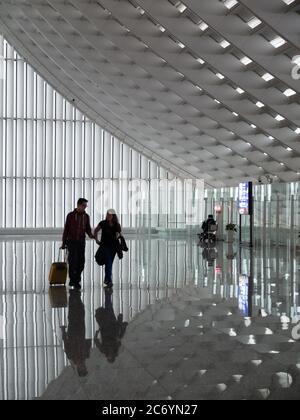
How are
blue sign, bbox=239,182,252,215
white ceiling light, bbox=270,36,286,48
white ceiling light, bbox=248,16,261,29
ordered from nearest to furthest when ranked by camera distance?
1. white ceiling light, bbox=248,16,261,29
2. white ceiling light, bbox=270,36,286,48
3. blue sign, bbox=239,182,252,215

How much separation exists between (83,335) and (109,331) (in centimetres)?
42

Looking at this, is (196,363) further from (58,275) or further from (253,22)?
(253,22)

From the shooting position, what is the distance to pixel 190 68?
70.1ft

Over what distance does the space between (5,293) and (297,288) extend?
5130mm

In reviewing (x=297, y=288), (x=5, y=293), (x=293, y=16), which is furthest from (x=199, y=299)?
(x=293, y=16)

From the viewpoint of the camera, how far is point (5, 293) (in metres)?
12.3

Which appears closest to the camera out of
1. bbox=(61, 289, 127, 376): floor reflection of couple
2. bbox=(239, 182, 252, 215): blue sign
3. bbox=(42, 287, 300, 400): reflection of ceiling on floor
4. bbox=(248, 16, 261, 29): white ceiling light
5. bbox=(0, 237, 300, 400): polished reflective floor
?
bbox=(42, 287, 300, 400): reflection of ceiling on floor

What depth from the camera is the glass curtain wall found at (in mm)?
43188

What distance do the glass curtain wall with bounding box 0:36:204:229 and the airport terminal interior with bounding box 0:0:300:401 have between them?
8 cm

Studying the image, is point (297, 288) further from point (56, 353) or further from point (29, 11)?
point (29, 11)

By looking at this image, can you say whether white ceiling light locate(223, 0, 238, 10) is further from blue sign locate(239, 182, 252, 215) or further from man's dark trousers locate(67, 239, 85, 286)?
blue sign locate(239, 182, 252, 215)

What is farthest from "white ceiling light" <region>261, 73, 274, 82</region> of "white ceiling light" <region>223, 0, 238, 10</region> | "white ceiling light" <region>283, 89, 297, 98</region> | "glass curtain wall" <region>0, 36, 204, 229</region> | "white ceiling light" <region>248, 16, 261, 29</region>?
"glass curtain wall" <region>0, 36, 204, 229</region>

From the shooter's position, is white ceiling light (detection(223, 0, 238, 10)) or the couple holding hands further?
white ceiling light (detection(223, 0, 238, 10))
